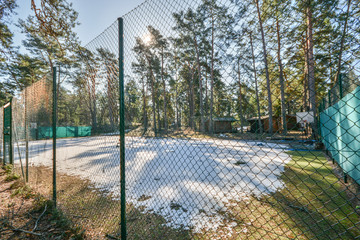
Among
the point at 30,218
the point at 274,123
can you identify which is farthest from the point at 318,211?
the point at 30,218

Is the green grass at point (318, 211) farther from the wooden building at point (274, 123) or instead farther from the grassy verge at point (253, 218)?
the wooden building at point (274, 123)

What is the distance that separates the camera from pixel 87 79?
2.41m

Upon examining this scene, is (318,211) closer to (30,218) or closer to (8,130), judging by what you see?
(30,218)

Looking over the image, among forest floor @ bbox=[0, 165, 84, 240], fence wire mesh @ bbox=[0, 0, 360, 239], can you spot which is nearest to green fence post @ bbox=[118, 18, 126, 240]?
fence wire mesh @ bbox=[0, 0, 360, 239]

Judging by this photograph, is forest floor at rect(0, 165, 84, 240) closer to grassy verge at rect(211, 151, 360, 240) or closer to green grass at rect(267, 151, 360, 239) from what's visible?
grassy verge at rect(211, 151, 360, 240)

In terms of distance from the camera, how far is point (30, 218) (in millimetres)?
2207

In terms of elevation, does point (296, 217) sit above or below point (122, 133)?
below

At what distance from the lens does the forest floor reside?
6.07 feet

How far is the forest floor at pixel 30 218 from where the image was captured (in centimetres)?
185

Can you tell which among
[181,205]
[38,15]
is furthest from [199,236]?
[38,15]

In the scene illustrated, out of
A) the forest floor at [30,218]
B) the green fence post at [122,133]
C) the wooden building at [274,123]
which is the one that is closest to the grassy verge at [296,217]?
the wooden building at [274,123]

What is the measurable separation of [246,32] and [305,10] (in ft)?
1.16

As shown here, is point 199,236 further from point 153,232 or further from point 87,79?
point 87,79

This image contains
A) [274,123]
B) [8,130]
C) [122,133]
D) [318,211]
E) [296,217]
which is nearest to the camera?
[274,123]
